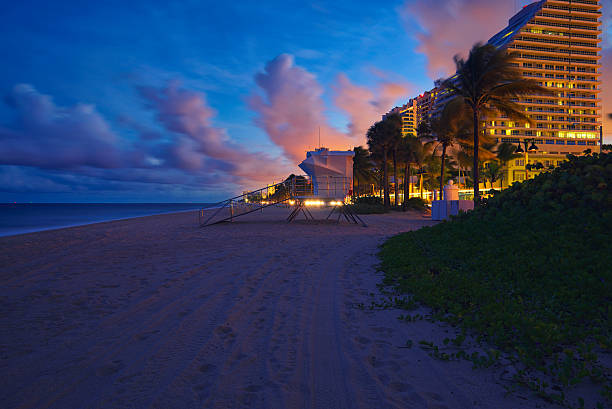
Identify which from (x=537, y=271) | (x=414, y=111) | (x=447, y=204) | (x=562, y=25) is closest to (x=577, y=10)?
(x=562, y=25)

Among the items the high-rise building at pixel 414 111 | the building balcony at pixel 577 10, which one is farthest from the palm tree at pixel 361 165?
the high-rise building at pixel 414 111

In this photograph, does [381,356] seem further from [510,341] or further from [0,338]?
[0,338]

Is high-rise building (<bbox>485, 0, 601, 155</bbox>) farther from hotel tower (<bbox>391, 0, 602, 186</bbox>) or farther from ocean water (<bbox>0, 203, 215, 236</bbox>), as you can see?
ocean water (<bbox>0, 203, 215, 236</bbox>)

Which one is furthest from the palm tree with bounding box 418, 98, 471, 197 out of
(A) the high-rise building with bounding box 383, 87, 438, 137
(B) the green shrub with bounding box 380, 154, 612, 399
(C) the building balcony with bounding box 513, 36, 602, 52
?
(A) the high-rise building with bounding box 383, 87, 438, 137

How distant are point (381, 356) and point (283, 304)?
6.69 ft

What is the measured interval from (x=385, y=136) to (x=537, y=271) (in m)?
28.1

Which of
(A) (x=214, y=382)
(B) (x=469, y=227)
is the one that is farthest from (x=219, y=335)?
(B) (x=469, y=227)

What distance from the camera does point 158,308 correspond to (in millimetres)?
4762

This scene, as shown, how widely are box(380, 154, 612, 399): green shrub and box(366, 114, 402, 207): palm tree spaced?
23470 mm

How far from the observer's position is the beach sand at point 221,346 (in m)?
2.56

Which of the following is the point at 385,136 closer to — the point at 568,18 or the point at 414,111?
the point at 568,18

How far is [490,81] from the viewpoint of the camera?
19.0 m

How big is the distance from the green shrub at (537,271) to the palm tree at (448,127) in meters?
17.0

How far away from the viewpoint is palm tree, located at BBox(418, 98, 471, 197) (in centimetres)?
2230
